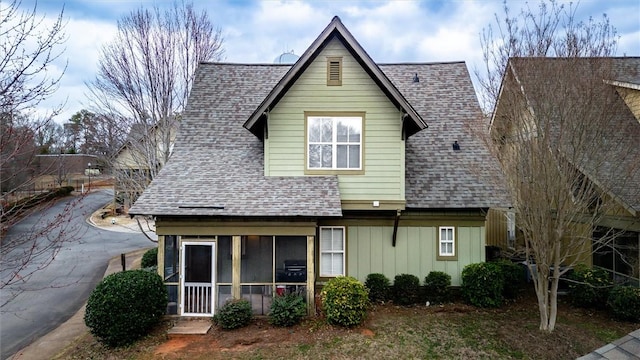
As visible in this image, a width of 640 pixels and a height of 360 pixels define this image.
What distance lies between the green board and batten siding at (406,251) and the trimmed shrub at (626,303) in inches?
136

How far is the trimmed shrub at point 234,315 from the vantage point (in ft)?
32.6

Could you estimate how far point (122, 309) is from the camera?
29.8 ft

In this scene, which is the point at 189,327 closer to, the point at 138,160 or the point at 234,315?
the point at 234,315

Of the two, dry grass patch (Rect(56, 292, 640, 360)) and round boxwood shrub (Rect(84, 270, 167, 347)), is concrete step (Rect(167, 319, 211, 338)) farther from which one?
round boxwood shrub (Rect(84, 270, 167, 347))

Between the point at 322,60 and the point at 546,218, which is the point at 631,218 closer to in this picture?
the point at 546,218

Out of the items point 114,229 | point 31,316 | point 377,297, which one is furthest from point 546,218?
point 114,229

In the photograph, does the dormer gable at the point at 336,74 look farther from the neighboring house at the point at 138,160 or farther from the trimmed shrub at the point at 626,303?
the neighboring house at the point at 138,160

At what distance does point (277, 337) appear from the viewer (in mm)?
9414

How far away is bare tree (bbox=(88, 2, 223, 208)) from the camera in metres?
18.8

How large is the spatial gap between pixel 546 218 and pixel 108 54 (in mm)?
19566

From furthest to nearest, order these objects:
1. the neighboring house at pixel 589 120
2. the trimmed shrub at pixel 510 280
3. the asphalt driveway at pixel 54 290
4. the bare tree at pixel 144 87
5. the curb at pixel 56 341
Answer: the bare tree at pixel 144 87 < the trimmed shrub at pixel 510 280 < the asphalt driveway at pixel 54 290 < the curb at pixel 56 341 < the neighboring house at pixel 589 120

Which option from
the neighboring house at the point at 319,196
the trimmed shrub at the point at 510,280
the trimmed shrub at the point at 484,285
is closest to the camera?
the neighboring house at the point at 319,196

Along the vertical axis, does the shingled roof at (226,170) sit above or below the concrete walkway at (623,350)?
above

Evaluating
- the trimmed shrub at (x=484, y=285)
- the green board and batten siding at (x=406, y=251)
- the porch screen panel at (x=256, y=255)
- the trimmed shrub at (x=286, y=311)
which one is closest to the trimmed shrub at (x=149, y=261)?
the porch screen panel at (x=256, y=255)
